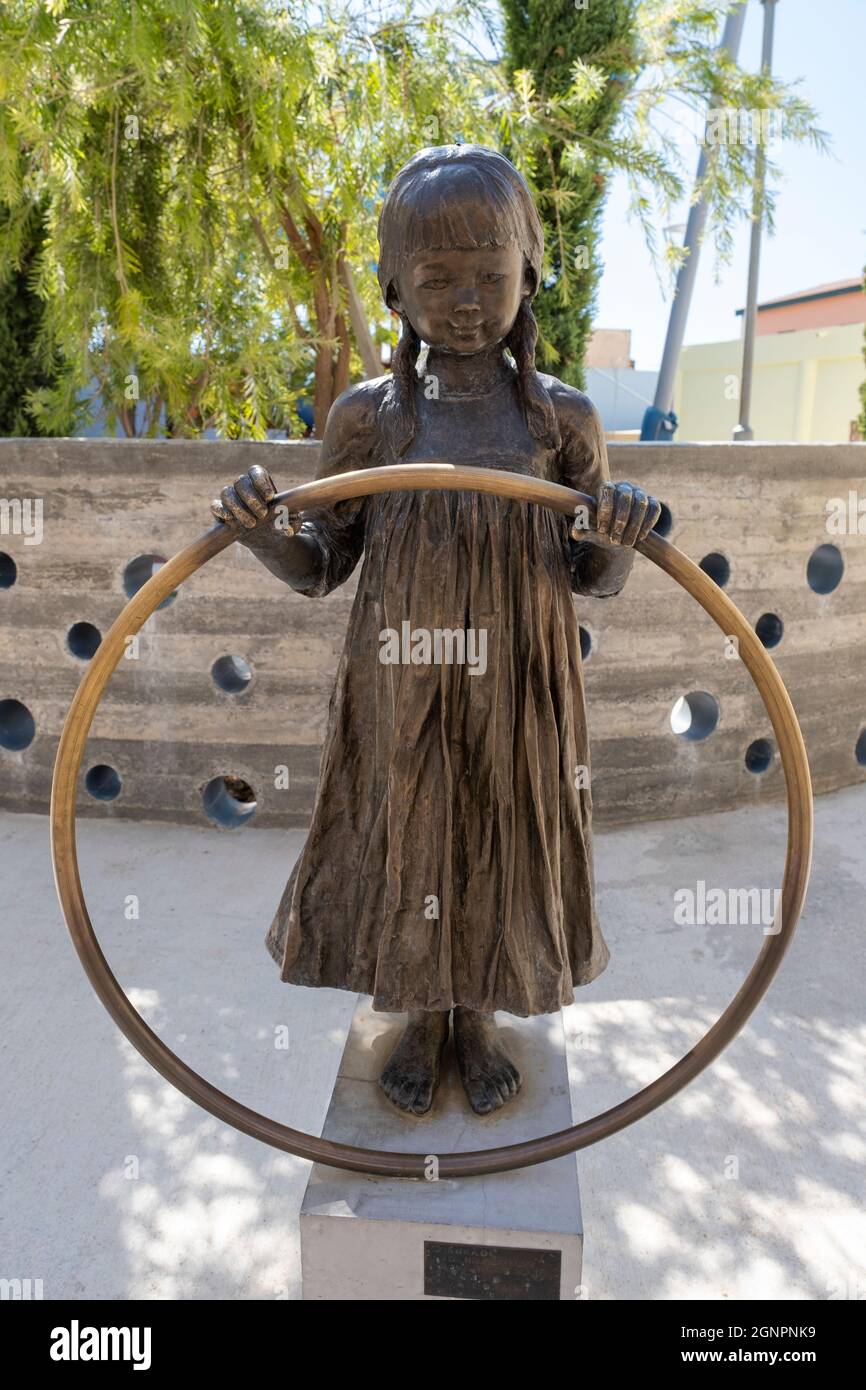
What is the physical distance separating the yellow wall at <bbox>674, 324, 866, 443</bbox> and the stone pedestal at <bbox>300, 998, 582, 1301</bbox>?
788 inches

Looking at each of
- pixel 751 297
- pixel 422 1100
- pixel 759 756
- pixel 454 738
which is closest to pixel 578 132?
pixel 751 297

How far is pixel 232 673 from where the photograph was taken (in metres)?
5.48

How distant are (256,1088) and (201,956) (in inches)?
36.1

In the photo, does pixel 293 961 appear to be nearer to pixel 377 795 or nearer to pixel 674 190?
pixel 377 795

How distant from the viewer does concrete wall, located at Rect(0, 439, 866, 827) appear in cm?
507

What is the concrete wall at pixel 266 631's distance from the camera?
5.07 meters

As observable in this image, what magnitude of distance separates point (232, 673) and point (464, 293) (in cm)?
391

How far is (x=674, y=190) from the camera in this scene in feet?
20.4

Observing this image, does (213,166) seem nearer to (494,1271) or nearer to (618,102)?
(618,102)

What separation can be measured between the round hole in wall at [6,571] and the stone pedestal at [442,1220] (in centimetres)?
400

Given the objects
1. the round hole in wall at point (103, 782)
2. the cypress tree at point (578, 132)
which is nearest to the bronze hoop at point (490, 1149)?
the round hole in wall at point (103, 782)

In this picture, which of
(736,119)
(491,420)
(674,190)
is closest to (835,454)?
(674,190)

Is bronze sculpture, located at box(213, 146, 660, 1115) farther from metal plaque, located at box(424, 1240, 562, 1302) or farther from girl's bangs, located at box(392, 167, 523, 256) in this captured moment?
metal plaque, located at box(424, 1240, 562, 1302)

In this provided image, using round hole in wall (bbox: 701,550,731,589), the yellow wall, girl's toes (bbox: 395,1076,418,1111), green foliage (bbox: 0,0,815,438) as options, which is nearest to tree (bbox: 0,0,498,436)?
green foliage (bbox: 0,0,815,438)
